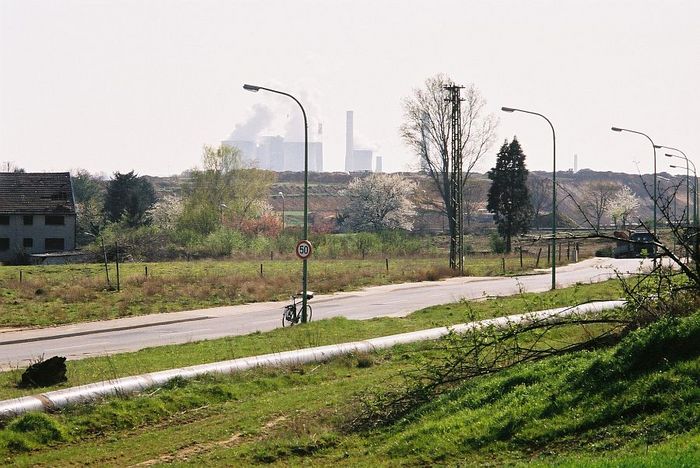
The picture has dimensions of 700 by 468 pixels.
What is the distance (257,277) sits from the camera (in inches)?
2010

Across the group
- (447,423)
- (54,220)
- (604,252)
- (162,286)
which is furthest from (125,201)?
(447,423)

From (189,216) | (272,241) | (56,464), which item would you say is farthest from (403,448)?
(189,216)

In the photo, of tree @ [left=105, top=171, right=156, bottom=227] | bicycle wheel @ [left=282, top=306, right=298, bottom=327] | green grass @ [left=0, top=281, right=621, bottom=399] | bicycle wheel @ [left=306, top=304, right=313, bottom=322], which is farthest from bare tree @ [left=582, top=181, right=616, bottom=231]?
bicycle wheel @ [left=282, top=306, right=298, bottom=327]

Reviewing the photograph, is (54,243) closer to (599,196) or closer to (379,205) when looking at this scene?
(379,205)

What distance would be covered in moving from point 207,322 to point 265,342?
10.4 metres

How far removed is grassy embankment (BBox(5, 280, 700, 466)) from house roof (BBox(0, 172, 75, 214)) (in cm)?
6765

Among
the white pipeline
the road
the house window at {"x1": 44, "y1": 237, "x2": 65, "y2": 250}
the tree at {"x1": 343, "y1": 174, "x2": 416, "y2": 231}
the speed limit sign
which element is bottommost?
the road

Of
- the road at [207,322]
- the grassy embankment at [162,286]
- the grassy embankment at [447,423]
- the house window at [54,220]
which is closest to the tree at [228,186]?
the house window at [54,220]

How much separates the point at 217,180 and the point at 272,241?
68.1 ft

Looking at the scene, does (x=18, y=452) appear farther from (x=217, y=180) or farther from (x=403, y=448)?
(x=217, y=180)

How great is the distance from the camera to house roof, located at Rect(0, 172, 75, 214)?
81.1 metres

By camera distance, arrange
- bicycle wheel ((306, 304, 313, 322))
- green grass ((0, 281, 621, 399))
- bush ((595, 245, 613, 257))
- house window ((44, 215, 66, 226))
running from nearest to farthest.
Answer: green grass ((0, 281, 621, 399)) < bicycle wheel ((306, 304, 313, 322)) < house window ((44, 215, 66, 226)) < bush ((595, 245, 613, 257))

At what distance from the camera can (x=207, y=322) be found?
1366 inches

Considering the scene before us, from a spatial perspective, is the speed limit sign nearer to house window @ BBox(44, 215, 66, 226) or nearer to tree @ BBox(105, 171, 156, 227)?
house window @ BBox(44, 215, 66, 226)
